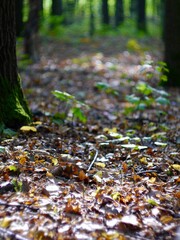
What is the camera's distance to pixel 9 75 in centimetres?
460

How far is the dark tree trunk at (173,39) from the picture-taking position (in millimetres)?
8664

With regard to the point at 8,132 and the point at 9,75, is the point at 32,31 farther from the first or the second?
the point at 8,132

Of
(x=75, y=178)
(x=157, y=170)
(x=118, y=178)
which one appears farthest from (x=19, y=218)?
(x=157, y=170)

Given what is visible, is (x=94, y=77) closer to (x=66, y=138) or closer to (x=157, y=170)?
(x=66, y=138)

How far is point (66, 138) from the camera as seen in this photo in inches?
191

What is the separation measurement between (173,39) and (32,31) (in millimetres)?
4924

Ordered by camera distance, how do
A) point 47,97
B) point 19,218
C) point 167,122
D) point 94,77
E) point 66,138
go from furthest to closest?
1. point 94,77
2. point 47,97
3. point 167,122
4. point 66,138
5. point 19,218

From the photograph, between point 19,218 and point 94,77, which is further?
point 94,77

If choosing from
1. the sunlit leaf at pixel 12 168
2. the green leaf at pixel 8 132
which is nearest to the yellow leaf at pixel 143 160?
the sunlit leaf at pixel 12 168

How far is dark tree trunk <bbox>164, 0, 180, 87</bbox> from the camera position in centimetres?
866

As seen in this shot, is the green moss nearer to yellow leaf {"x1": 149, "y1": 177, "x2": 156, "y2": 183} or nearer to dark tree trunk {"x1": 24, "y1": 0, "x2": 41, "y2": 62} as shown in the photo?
yellow leaf {"x1": 149, "y1": 177, "x2": 156, "y2": 183}

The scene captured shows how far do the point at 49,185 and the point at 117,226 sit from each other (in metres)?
0.84

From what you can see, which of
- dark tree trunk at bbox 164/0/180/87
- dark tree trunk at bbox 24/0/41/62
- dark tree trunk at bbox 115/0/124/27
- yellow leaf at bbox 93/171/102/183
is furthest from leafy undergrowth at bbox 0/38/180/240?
dark tree trunk at bbox 115/0/124/27

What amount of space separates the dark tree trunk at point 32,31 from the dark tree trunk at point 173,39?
14.5 feet
